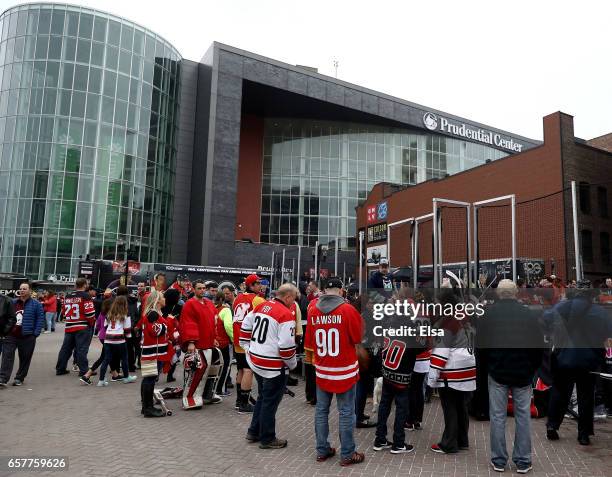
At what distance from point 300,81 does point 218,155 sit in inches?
398

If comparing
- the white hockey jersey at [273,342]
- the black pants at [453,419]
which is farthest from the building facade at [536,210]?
the white hockey jersey at [273,342]

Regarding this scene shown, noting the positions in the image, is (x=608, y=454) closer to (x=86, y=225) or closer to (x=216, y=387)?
(x=216, y=387)

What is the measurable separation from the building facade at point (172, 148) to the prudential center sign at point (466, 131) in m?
0.31

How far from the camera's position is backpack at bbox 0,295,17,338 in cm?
838

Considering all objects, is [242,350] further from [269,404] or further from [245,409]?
[269,404]

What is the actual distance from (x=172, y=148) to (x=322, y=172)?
14640 mm

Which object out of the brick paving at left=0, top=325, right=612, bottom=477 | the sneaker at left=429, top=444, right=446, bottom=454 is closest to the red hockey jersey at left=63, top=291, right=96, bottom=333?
the brick paving at left=0, top=325, right=612, bottom=477

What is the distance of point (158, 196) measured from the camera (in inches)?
1592

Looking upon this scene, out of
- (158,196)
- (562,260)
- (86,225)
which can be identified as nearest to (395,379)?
(562,260)

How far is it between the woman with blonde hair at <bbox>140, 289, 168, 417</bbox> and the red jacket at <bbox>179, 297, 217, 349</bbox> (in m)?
0.39

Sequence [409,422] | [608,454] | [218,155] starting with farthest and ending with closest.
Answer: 1. [218,155]
2. [409,422]
3. [608,454]

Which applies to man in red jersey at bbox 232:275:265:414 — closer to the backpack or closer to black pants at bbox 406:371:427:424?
black pants at bbox 406:371:427:424

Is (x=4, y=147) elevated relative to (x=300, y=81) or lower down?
lower down

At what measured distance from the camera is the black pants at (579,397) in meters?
5.72
